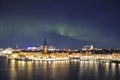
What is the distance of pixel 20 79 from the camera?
18.5 metres

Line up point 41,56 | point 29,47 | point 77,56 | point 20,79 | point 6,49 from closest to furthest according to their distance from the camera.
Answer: point 20,79 < point 41,56 < point 77,56 < point 29,47 < point 6,49

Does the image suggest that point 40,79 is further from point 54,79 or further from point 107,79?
point 107,79

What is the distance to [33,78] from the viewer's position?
19297 mm

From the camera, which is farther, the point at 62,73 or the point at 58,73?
the point at 62,73

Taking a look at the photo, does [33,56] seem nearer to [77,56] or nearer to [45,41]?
[45,41]

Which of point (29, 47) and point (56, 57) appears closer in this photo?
point (56, 57)

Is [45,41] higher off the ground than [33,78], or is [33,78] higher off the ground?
[45,41]

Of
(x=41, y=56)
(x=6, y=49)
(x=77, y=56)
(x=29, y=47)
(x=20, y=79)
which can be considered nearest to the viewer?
(x=20, y=79)

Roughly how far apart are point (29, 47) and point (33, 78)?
52645 millimetres

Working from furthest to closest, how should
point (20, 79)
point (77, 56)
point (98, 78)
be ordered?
point (77, 56) → point (98, 78) → point (20, 79)

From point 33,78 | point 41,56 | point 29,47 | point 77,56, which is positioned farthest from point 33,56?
point 33,78

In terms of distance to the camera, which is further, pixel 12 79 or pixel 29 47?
pixel 29 47

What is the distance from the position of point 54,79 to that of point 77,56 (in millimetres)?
40110

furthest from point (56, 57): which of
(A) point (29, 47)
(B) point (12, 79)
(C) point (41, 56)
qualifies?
(B) point (12, 79)
